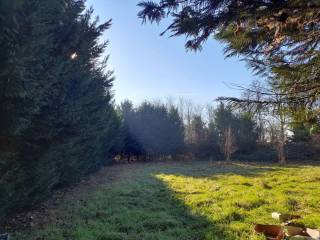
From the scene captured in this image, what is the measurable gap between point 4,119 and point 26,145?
160 cm

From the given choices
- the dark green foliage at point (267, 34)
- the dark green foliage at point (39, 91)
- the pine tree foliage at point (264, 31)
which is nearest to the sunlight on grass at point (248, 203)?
the dark green foliage at point (267, 34)

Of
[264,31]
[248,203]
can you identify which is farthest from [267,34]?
[248,203]

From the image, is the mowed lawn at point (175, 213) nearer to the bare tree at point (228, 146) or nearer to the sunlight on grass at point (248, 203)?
the sunlight on grass at point (248, 203)

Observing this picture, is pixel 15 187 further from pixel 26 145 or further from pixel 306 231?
pixel 306 231

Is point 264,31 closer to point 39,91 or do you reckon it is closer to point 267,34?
point 267,34

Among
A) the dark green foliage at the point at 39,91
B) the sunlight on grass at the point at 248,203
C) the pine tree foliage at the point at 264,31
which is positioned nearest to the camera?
the pine tree foliage at the point at 264,31

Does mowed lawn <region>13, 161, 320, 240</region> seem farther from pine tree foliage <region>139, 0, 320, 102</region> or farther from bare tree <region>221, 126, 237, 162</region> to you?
bare tree <region>221, 126, 237, 162</region>

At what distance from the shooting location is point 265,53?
383 centimetres

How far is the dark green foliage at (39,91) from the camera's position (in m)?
4.65

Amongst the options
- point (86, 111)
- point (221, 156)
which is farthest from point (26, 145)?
point (221, 156)

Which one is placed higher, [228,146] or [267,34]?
[267,34]

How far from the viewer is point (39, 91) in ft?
18.0

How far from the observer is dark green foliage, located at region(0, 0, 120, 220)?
4648 millimetres

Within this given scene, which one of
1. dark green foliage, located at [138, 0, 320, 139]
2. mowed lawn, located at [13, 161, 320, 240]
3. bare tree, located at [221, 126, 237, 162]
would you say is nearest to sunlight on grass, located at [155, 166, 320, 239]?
mowed lawn, located at [13, 161, 320, 240]
